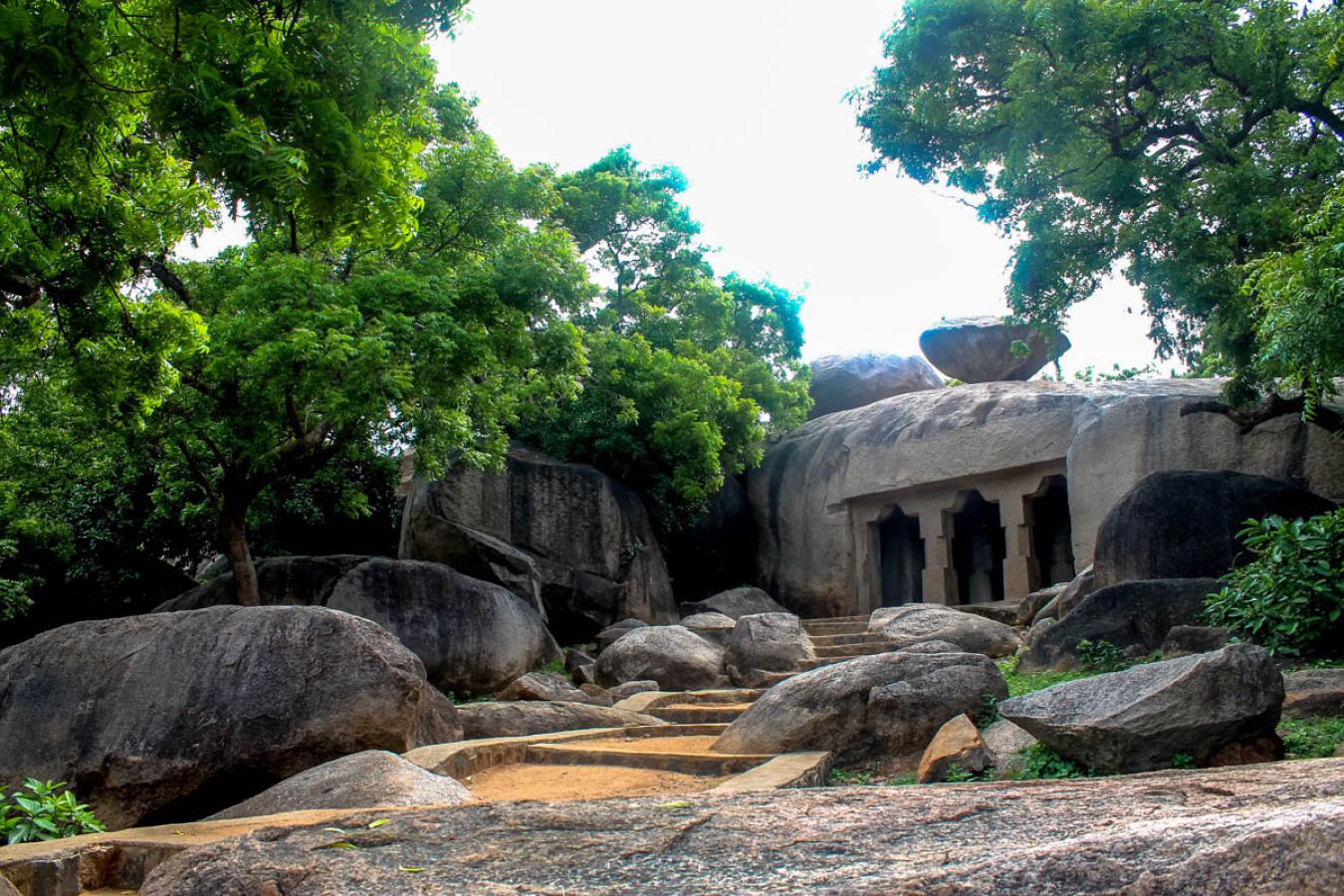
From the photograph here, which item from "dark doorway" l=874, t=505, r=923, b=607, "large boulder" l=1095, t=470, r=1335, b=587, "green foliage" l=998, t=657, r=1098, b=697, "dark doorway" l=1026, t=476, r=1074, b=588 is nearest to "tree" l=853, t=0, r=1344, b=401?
"large boulder" l=1095, t=470, r=1335, b=587

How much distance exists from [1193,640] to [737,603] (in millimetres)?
10491

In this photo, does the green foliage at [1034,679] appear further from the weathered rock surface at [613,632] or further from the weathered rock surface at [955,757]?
the weathered rock surface at [613,632]

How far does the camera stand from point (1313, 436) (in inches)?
558

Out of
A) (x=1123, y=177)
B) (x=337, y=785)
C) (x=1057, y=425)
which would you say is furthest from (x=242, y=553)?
(x=1057, y=425)

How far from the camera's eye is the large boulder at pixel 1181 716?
5059mm

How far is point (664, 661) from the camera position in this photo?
41.0 feet

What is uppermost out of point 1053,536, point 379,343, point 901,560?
point 379,343

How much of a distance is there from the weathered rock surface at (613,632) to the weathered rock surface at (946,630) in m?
4.16

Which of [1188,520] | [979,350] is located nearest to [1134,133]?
[1188,520]

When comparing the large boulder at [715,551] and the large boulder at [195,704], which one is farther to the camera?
the large boulder at [715,551]

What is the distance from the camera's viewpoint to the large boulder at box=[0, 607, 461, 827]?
6625 millimetres

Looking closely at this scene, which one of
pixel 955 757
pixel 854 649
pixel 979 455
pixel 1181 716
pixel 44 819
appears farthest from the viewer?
pixel 979 455

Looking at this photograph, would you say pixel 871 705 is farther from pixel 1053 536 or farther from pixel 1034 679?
pixel 1053 536

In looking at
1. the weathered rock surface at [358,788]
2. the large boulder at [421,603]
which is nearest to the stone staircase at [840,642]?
the large boulder at [421,603]
